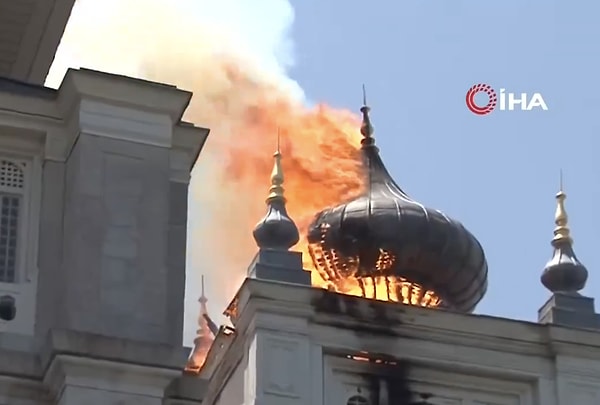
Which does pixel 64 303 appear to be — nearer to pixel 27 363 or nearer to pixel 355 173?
pixel 27 363

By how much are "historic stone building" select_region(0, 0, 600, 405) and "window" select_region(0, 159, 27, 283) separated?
0.02 m

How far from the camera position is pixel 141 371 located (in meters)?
20.4

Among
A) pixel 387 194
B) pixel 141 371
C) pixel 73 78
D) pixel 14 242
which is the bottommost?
pixel 141 371

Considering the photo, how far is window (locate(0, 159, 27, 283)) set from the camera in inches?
843

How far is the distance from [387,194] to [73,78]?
1167 centimetres

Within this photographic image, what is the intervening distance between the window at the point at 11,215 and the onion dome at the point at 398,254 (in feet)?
33.4

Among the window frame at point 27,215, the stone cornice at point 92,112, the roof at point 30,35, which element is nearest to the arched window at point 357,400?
the roof at point 30,35

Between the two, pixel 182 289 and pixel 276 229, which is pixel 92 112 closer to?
pixel 182 289

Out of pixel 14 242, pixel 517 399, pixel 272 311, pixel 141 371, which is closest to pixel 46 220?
pixel 14 242

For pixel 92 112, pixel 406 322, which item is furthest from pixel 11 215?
pixel 406 322

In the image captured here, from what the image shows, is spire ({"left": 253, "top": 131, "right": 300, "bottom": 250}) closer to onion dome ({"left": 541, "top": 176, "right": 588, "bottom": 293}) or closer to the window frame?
onion dome ({"left": 541, "top": 176, "right": 588, "bottom": 293})

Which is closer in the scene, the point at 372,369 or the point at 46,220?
the point at 46,220

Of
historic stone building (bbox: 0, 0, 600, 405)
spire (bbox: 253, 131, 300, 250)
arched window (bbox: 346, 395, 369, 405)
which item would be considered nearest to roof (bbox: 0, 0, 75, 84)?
A: historic stone building (bbox: 0, 0, 600, 405)

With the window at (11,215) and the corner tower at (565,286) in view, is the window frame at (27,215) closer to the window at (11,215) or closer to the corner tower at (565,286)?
the window at (11,215)
